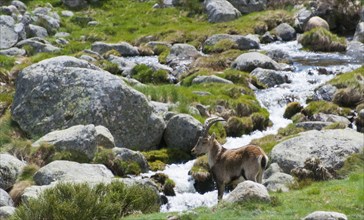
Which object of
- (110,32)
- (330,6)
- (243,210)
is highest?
(243,210)

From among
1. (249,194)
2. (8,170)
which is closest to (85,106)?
(8,170)

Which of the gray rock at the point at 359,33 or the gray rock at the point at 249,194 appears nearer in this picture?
the gray rock at the point at 249,194

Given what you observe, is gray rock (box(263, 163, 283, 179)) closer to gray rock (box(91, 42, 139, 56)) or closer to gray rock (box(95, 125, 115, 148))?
gray rock (box(95, 125, 115, 148))

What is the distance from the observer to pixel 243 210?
1466 cm

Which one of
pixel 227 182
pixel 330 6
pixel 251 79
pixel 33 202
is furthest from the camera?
pixel 330 6

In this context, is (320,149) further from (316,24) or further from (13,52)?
(316,24)

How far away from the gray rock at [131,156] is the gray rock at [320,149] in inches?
185

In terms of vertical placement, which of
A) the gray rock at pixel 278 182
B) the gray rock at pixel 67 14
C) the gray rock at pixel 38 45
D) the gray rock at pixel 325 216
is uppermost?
the gray rock at pixel 325 216

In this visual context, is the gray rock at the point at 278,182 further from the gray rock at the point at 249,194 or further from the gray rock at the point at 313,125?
the gray rock at the point at 313,125

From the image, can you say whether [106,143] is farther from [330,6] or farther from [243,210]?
[330,6]

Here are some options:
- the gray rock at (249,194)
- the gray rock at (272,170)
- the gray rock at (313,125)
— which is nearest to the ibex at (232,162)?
the gray rock at (272,170)

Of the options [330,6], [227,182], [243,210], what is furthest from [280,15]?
[243,210]

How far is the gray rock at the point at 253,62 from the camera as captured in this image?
36.9 metres

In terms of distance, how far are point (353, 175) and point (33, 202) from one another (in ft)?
29.2
